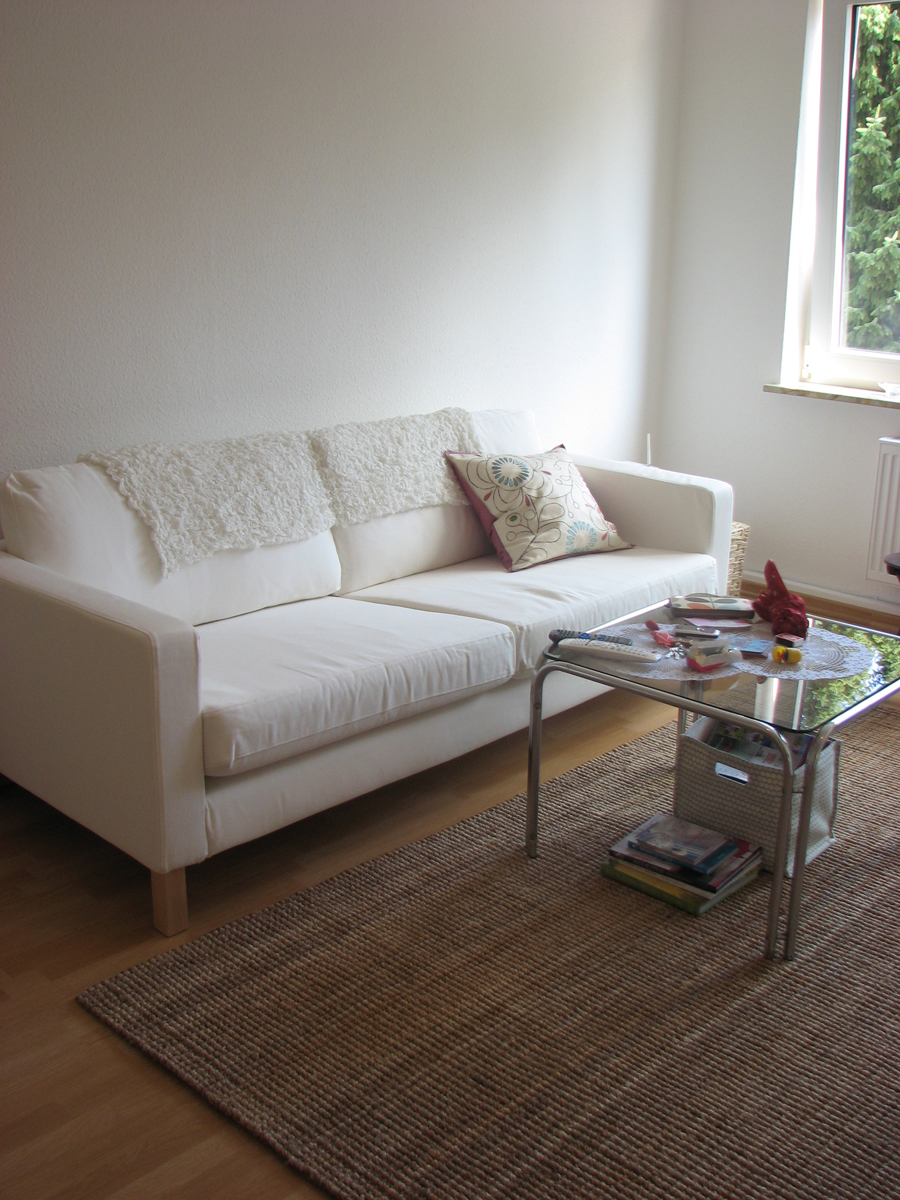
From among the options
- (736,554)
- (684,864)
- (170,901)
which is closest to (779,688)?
(684,864)

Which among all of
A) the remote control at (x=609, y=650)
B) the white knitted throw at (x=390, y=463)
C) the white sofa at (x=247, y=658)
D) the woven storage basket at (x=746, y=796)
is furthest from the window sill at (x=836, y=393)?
the remote control at (x=609, y=650)

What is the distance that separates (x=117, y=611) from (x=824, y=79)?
318cm

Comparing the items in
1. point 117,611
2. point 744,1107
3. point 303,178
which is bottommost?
point 744,1107

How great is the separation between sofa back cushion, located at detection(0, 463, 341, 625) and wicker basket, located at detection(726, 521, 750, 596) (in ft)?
5.75

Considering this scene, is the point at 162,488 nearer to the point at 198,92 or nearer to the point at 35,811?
the point at 35,811

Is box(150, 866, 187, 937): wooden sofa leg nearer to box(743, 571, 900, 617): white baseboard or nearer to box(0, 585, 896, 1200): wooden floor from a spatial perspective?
box(0, 585, 896, 1200): wooden floor

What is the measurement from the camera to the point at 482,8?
352cm

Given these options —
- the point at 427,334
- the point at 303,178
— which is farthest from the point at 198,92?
the point at 427,334

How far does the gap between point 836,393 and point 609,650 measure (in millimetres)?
2108

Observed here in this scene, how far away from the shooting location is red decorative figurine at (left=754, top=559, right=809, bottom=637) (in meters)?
2.51

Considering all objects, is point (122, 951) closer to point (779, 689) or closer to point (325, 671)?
point (325, 671)

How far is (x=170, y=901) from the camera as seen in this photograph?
2146 millimetres

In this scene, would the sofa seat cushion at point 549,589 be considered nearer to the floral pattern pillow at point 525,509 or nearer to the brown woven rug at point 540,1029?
the floral pattern pillow at point 525,509

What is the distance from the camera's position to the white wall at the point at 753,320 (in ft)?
13.2
